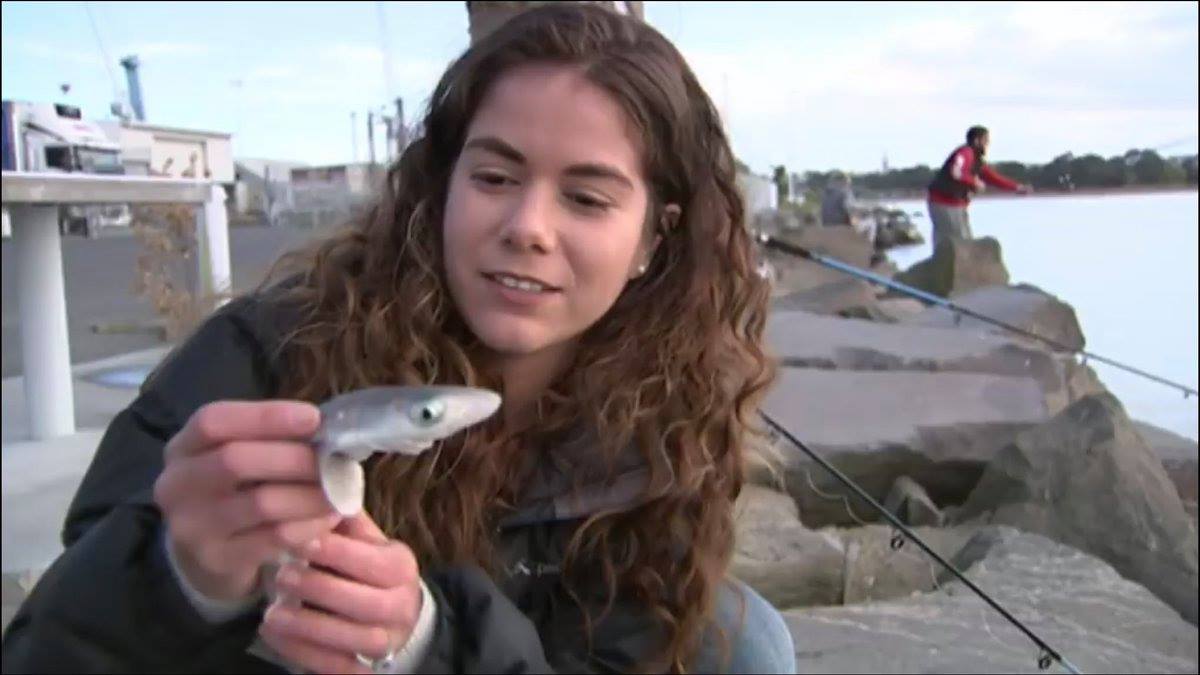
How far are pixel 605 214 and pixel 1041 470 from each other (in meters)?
3.04

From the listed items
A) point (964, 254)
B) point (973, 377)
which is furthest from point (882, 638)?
point (964, 254)

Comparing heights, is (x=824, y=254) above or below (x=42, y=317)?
below

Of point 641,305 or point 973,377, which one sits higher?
point 641,305

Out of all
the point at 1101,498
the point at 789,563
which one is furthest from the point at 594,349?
the point at 1101,498

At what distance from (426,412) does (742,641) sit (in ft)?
3.47

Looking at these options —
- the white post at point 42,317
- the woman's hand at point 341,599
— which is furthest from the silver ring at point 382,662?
the white post at point 42,317

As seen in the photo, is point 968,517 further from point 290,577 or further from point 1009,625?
point 290,577

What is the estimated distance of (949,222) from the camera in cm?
1018

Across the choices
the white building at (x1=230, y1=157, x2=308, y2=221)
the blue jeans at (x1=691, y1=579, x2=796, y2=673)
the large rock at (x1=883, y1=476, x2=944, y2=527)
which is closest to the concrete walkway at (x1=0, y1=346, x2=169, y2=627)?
the blue jeans at (x1=691, y1=579, x2=796, y2=673)

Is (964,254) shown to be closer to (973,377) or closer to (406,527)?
(973,377)

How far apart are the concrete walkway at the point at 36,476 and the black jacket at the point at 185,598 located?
5.41ft

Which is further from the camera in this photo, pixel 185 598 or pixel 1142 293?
pixel 1142 293

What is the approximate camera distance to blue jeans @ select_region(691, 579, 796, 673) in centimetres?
165

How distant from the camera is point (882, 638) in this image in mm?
2805
